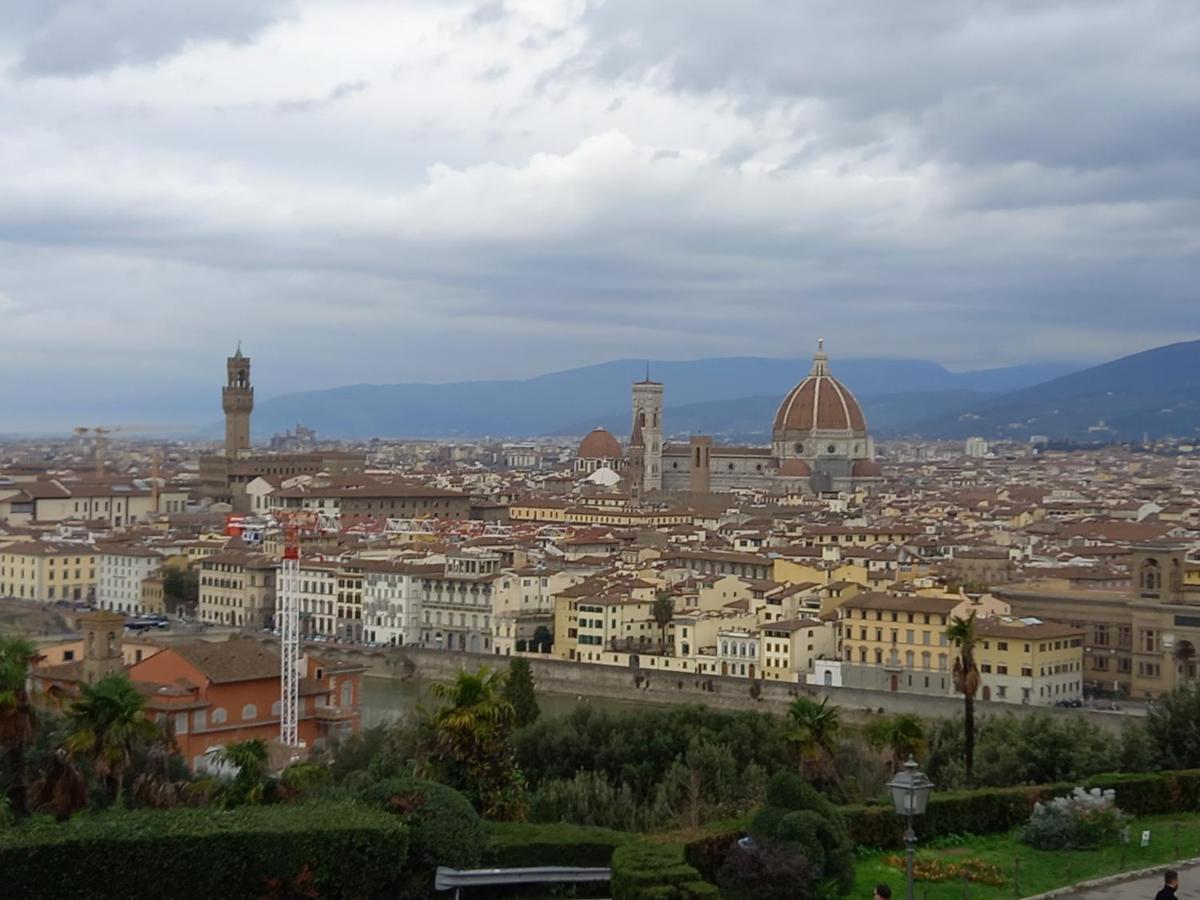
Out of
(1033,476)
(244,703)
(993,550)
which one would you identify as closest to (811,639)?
(993,550)

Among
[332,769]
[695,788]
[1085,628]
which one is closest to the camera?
[695,788]

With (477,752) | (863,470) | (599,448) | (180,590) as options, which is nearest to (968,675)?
(477,752)

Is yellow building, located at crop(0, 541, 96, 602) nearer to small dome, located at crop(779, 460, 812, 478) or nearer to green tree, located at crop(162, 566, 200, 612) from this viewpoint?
green tree, located at crop(162, 566, 200, 612)

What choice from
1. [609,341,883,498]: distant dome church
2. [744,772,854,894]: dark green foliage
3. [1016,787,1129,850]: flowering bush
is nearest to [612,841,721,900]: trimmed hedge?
[744,772,854,894]: dark green foliage

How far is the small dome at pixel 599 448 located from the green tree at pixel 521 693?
80.2m

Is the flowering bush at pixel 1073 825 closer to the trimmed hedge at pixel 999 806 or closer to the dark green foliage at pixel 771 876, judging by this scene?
the trimmed hedge at pixel 999 806

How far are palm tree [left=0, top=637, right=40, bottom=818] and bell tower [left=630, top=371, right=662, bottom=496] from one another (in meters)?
83.3

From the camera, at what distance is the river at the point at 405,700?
35781 mm

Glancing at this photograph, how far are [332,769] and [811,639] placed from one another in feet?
67.4

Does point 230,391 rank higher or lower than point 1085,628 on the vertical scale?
higher

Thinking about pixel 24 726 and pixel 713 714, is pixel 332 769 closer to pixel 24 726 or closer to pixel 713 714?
pixel 713 714

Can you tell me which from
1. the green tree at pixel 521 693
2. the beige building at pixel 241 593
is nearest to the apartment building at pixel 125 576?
the beige building at pixel 241 593

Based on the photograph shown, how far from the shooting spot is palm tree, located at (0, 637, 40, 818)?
43.7ft

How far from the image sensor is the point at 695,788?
18281 millimetres
